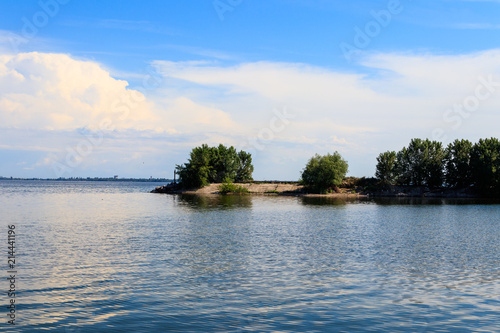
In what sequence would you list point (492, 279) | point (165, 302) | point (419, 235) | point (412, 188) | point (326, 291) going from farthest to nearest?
point (412, 188), point (419, 235), point (492, 279), point (326, 291), point (165, 302)

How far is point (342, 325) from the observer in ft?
53.8

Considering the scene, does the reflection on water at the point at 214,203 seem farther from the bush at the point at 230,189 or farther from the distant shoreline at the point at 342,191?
the distant shoreline at the point at 342,191

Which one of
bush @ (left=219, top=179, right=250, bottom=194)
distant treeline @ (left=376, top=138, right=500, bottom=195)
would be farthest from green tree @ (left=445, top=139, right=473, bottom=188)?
bush @ (left=219, top=179, right=250, bottom=194)

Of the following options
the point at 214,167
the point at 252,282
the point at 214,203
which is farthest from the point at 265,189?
the point at 252,282

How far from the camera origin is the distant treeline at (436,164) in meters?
132

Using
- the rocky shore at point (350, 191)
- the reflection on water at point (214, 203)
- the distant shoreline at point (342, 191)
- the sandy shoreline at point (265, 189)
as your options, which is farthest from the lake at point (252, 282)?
the sandy shoreline at point (265, 189)

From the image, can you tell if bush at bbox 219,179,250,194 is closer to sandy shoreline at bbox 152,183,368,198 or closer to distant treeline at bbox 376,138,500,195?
sandy shoreline at bbox 152,183,368,198

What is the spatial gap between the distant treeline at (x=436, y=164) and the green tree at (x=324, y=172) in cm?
1534

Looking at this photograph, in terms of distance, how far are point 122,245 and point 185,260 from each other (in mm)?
8380

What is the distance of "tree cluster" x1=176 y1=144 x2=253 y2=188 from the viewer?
154 metres

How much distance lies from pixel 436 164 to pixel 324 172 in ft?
123

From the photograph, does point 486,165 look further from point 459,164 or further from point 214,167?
point 214,167

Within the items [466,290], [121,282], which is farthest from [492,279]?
[121,282]

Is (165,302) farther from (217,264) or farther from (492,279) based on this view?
(492,279)
